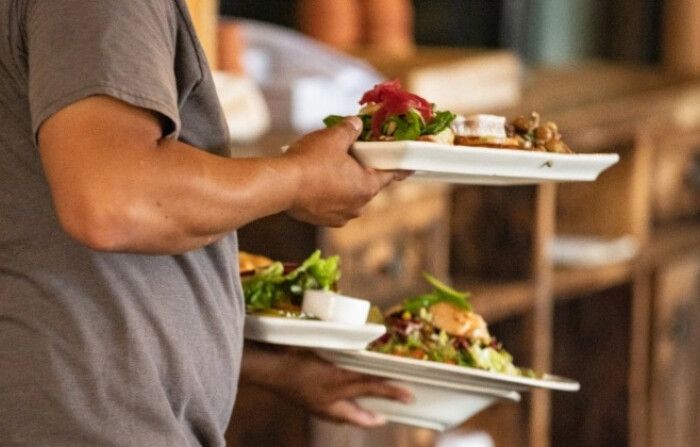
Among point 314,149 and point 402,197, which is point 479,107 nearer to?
point 402,197

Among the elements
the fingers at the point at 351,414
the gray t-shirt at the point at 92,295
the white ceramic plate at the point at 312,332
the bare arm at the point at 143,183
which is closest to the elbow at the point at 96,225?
the bare arm at the point at 143,183

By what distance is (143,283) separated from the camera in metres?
1.19

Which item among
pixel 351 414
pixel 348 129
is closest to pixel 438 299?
pixel 351 414

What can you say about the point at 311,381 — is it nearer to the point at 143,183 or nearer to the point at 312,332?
the point at 312,332

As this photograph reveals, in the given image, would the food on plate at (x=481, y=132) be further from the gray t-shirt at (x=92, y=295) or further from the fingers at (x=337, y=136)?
the gray t-shirt at (x=92, y=295)

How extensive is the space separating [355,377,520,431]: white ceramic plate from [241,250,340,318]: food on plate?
175 millimetres

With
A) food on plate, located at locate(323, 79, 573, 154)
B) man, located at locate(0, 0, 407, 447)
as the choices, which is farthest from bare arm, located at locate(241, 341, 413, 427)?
food on plate, located at locate(323, 79, 573, 154)

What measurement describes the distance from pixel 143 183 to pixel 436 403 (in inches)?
28.8

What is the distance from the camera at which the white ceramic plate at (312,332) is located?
1449 mm

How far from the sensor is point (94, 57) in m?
1.05

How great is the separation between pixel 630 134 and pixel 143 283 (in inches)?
94.6

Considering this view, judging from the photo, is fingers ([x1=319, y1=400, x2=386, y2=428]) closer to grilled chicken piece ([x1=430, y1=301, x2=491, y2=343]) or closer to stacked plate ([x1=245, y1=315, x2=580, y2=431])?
stacked plate ([x1=245, y1=315, x2=580, y2=431])

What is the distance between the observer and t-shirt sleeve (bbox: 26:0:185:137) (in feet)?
3.42

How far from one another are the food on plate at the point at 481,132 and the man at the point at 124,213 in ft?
0.32
